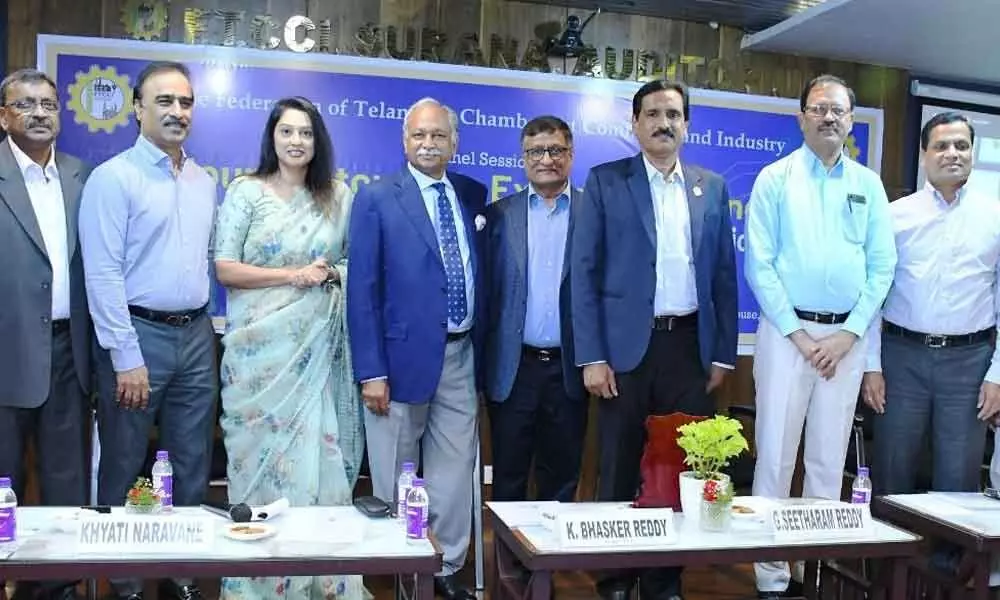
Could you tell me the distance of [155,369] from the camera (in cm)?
285

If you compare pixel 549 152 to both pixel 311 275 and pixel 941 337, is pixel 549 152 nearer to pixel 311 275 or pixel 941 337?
pixel 311 275

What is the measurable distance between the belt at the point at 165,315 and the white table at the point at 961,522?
224 centimetres

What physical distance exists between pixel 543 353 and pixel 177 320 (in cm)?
125

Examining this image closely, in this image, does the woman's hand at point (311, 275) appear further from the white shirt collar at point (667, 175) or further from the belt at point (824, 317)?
the belt at point (824, 317)

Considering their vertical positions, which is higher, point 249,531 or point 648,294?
point 648,294

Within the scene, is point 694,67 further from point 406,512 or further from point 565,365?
point 406,512

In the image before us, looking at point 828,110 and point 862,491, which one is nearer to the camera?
point 862,491

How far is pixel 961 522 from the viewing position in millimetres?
2498

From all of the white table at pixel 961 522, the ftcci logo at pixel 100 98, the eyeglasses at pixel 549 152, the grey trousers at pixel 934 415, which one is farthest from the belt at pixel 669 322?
the ftcci logo at pixel 100 98

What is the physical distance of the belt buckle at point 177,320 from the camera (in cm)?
288

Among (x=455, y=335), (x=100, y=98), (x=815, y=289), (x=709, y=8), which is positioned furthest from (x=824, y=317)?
(x=100, y=98)

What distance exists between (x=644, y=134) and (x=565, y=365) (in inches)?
33.3

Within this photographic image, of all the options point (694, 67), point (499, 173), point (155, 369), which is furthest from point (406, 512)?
point (694, 67)

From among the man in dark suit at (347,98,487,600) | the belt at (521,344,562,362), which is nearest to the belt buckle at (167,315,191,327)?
the man in dark suit at (347,98,487,600)
